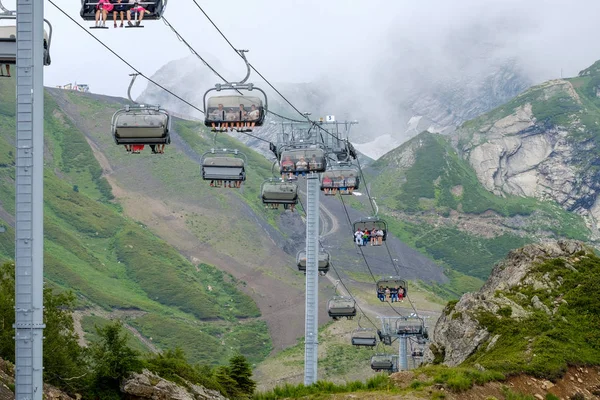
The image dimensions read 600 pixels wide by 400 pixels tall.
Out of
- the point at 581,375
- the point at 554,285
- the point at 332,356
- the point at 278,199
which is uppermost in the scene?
the point at 278,199

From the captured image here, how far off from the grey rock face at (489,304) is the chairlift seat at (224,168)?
33.8ft

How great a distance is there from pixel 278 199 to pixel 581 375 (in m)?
14.7

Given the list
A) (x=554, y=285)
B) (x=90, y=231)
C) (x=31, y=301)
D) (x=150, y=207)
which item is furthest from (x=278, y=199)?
(x=150, y=207)

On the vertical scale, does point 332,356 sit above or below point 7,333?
below

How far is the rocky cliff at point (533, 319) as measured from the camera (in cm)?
2923

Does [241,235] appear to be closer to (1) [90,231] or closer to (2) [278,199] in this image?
(1) [90,231]

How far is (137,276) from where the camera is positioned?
6284 inches

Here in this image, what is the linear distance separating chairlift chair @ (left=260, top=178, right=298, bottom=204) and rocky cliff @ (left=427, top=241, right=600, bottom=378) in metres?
8.30

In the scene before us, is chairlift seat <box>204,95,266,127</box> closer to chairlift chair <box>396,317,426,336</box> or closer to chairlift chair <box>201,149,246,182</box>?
chairlift chair <box>201,149,246,182</box>

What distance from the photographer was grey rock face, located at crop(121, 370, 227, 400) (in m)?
27.5

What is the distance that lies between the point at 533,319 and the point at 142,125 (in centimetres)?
1720

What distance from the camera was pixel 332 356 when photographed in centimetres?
11931

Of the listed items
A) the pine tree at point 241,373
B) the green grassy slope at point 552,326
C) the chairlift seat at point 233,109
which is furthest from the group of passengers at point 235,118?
the pine tree at point 241,373

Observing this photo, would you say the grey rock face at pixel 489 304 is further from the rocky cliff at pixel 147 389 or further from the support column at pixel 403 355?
the support column at pixel 403 355
